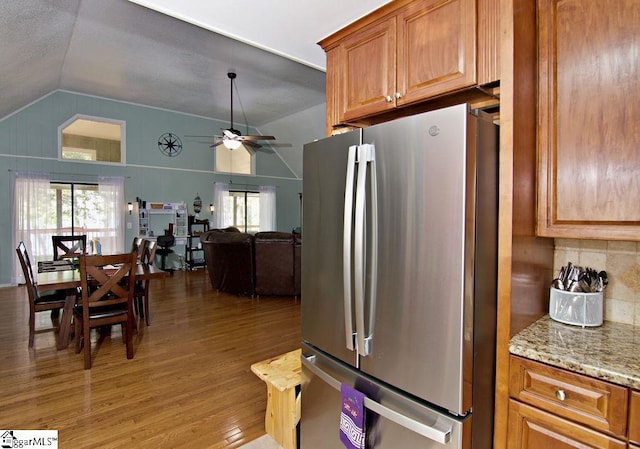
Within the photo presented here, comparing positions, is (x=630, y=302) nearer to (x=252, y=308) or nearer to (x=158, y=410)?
(x=158, y=410)

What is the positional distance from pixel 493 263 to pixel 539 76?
78cm

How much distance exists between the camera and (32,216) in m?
6.47

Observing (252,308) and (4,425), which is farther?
(252,308)

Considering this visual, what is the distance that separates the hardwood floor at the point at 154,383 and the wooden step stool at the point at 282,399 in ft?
0.55

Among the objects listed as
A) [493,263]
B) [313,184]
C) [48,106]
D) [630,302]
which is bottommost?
[630,302]

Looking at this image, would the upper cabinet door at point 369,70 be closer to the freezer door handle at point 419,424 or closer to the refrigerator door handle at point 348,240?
the refrigerator door handle at point 348,240

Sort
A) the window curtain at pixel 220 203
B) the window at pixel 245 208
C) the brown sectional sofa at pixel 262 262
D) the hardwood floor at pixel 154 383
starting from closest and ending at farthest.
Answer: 1. the hardwood floor at pixel 154 383
2. the brown sectional sofa at pixel 262 262
3. the window curtain at pixel 220 203
4. the window at pixel 245 208

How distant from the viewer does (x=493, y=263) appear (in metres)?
1.28

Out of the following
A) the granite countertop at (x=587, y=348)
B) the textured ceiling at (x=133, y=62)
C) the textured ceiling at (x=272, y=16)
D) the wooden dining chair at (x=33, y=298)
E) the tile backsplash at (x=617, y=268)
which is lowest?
the wooden dining chair at (x=33, y=298)

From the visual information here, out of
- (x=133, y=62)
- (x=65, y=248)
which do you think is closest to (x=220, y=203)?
(x=133, y=62)

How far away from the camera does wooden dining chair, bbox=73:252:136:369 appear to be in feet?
9.63

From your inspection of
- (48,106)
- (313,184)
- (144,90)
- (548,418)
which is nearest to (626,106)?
(548,418)

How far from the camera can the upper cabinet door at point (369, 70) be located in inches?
64.7

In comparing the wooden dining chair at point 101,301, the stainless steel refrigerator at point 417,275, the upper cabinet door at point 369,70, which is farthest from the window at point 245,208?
the stainless steel refrigerator at point 417,275
